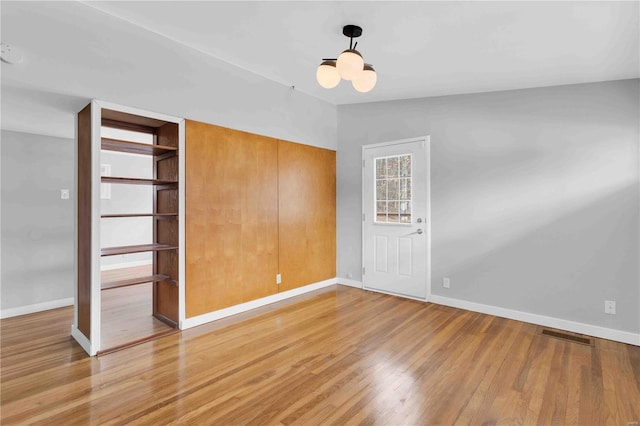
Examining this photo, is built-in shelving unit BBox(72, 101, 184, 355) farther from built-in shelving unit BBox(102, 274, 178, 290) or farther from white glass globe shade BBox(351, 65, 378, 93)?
white glass globe shade BBox(351, 65, 378, 93)

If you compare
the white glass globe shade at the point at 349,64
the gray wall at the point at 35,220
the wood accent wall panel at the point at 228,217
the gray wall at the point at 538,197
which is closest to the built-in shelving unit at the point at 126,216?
the wood accent wall panel at the point at 228,217

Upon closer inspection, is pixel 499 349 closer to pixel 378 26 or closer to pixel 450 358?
pixel 450 358

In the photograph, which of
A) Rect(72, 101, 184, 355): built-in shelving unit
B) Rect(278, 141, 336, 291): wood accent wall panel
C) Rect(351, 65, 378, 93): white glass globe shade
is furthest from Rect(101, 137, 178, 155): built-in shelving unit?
Rect(351, 65, 378, 93): white glass globe shade

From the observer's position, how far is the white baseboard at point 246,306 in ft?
11.7

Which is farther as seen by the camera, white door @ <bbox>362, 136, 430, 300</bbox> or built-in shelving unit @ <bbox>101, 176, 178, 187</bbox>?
white door @ <bbox>362, 136, 430, 300</bbox>

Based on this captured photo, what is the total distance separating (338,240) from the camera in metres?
5.48

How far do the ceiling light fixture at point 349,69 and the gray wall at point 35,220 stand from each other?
3.82 meters

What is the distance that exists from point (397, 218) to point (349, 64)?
9.03ft

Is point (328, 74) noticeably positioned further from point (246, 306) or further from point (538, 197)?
point (246, 306)

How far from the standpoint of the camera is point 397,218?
4793mm

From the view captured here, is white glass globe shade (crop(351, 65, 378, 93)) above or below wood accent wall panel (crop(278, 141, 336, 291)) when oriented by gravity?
above

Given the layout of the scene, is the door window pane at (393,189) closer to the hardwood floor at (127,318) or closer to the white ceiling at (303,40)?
the white ceiling at (303,40)

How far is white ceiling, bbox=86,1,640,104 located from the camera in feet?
8.10

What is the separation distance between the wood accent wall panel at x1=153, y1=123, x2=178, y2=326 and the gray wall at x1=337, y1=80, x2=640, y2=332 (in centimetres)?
302
